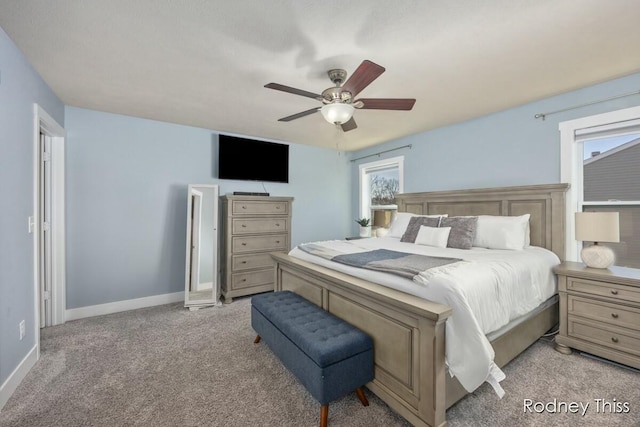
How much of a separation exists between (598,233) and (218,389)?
3.20 meters

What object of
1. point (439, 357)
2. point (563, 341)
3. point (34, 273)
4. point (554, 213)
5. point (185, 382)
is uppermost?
point (554, 213)

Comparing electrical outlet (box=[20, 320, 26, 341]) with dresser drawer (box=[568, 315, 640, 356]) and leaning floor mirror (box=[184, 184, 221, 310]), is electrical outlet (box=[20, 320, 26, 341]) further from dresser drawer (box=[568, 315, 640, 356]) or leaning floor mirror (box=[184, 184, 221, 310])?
dresser drawer (box=[568, 315, 640, 356])

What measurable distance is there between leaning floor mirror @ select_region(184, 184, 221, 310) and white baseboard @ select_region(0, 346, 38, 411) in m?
1.49

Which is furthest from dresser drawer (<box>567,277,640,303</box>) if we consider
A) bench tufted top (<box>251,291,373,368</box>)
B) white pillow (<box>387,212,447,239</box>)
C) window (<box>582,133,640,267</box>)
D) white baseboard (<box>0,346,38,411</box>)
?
white baseboard (<box>0,346,38,411</box>)

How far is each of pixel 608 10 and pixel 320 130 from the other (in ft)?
9.72

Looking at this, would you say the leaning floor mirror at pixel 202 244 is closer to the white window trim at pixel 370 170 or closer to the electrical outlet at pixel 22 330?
the electrical outlet at pixel 22 330

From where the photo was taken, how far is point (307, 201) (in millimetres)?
4988

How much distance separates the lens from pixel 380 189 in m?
5.08

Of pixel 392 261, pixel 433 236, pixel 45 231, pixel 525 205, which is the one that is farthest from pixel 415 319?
pixel 45 231

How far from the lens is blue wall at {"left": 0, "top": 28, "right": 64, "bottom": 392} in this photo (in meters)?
1.81

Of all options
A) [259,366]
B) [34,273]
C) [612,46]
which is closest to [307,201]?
[259,366]

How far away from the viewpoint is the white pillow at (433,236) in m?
2.96

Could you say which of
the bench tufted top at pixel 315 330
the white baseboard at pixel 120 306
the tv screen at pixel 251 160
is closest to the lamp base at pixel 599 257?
the bench tufted top at pixel 315 330

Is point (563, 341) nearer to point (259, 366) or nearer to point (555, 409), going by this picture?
point (555, 409)
